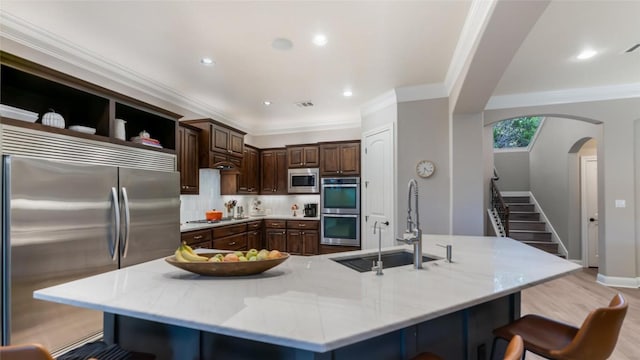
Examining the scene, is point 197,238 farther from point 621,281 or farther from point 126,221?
point 621,281

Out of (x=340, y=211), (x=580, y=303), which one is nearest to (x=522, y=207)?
(x=580, y=303)

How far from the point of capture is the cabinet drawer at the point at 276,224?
5.55 m

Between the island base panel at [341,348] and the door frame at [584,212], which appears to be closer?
the island base panel at [341,348]

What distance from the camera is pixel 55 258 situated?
7.26 ft

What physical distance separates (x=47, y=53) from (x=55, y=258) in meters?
1.87

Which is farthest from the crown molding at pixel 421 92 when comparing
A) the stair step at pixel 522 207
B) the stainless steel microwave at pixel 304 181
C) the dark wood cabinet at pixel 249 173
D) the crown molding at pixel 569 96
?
the stair step at pixel 522 207

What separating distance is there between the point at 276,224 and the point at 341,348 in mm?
4463

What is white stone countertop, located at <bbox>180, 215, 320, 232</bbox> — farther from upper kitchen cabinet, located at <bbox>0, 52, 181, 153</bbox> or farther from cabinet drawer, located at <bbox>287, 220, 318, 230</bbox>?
upper kitchen cabinet, located at <bbox>0, 52, 181, 153</bbox>

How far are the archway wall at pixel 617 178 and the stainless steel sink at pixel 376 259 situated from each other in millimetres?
3422

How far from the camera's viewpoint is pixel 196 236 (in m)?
3.81

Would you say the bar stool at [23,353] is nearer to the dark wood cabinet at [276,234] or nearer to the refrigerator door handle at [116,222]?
the refrigerator door handle at [116,222]

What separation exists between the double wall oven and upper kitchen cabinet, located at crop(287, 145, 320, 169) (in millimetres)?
461

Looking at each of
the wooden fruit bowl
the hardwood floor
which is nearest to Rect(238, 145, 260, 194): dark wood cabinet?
the wooden fruit bowl

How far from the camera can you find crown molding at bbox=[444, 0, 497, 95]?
2059 mm
